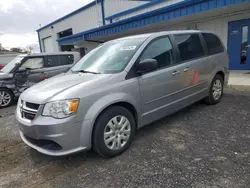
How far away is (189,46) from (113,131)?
249 cm

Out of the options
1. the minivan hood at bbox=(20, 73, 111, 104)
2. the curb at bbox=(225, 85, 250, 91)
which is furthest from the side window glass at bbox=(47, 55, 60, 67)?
the curb at bbox=(225, 85, 250, 91)

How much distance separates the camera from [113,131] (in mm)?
2867

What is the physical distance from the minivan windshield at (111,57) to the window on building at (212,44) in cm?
196

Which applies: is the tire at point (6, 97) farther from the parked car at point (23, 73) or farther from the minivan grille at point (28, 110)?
the minivan grille at point (28, 110)

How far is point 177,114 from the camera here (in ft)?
14.7

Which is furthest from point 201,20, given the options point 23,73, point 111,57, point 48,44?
point 48,44

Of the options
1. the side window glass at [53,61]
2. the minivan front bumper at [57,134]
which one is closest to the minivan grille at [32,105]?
the minivan front bumper at [57,134]

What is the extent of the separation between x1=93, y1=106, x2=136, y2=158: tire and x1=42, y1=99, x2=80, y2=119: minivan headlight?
395 mm

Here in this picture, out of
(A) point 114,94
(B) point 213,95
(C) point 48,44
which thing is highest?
(C) point 48,44

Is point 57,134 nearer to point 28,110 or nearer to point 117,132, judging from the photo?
point 28,110

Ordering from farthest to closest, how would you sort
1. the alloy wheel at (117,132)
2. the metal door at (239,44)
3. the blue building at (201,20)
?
the metal door at (239,44) → the blue building at (201,20) → the alloy wheel at (117,132)

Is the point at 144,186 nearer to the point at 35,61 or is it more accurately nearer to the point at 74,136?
the point at 74,136

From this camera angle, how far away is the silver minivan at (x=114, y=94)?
99.3 inches

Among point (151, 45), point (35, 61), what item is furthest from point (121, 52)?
point (35, 61)
